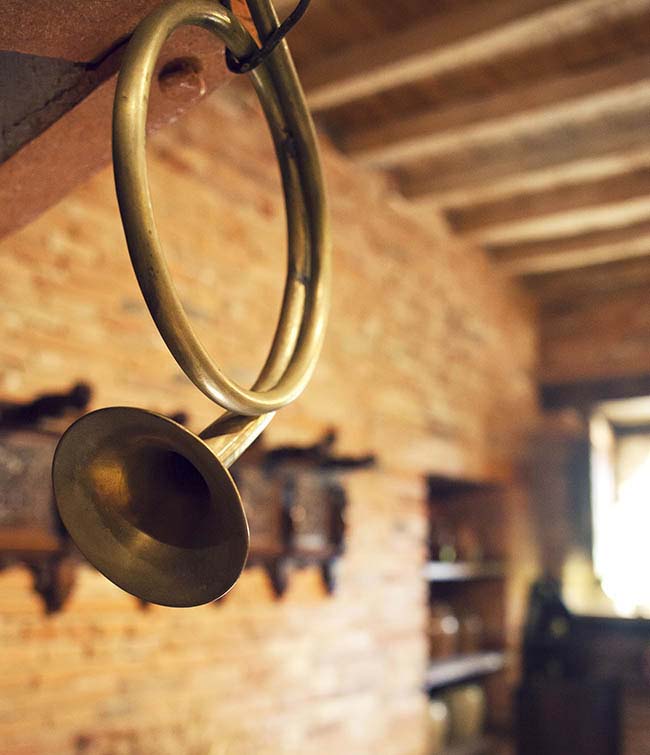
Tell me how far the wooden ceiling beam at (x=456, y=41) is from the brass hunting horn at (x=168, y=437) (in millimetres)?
1904

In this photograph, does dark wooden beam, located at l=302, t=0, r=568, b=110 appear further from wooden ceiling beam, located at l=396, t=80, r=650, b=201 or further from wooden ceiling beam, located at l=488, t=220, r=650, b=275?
wooden ceiling beam, located at l=488, t=220, r=650, b=275

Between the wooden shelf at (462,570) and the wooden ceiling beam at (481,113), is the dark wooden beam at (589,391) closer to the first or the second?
the wooden shelf at (462,570)

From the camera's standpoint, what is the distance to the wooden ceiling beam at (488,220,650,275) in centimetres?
444

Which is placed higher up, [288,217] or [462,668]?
[288,217]

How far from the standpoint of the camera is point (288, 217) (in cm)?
92

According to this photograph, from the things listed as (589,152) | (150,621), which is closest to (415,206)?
(589,152)

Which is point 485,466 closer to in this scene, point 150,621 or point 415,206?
point 415,206

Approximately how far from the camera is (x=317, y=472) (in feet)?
10.7

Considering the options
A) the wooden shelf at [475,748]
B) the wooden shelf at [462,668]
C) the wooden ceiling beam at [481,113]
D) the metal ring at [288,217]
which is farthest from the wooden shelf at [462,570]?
the metal ring at [288,217]

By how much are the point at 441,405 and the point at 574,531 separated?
1.58m

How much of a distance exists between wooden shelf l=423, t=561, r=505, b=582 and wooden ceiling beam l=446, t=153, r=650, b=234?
180 cm

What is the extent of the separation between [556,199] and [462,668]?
95.9 inches

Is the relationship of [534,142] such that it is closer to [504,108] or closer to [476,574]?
[504,108]

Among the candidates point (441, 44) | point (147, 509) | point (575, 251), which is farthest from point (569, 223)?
point (147, 509)
